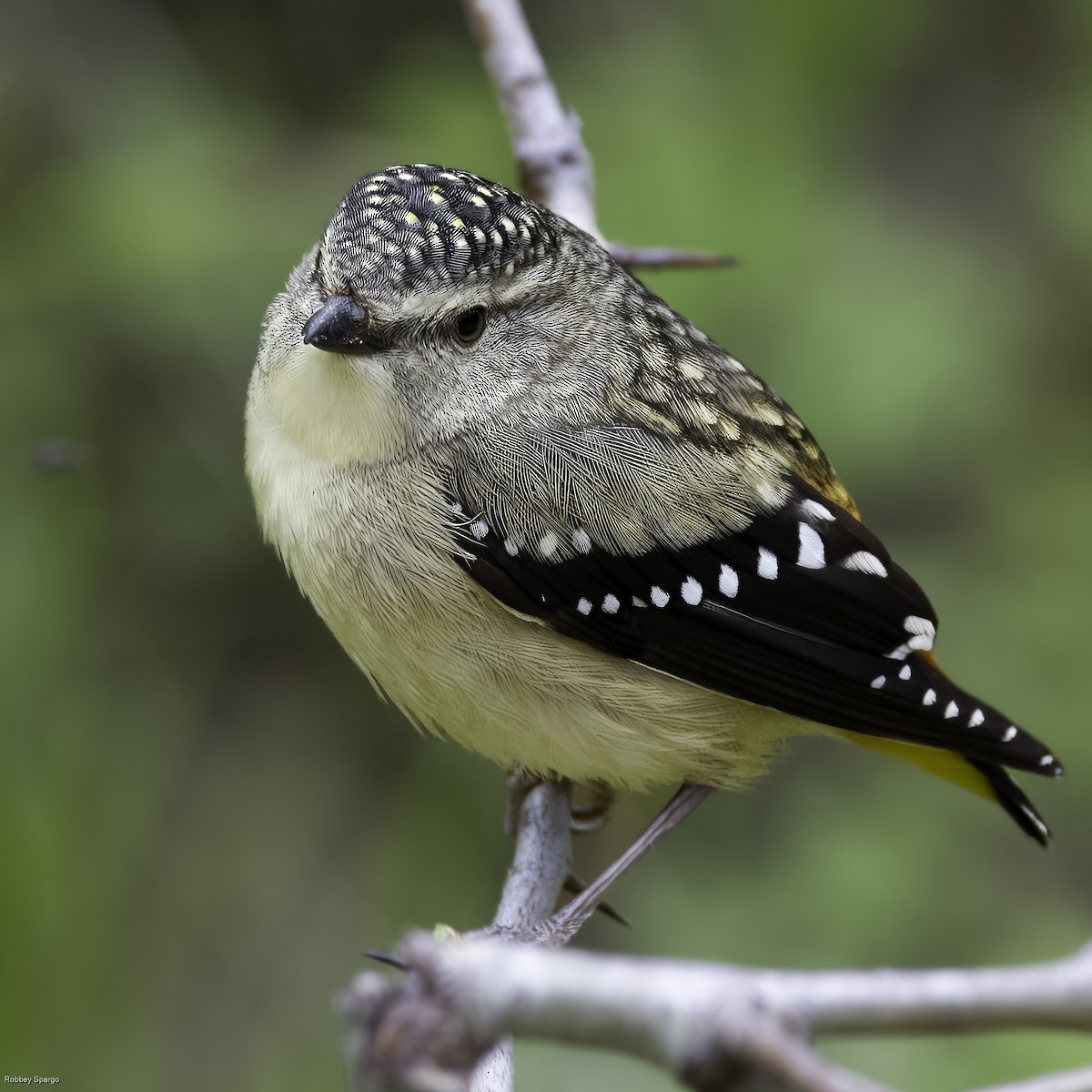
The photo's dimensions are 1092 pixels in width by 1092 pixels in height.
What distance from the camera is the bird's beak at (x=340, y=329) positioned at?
99.4 inches

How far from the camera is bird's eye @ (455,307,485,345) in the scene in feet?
9.18

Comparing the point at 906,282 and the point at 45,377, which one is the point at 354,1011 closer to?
the point at 45,377

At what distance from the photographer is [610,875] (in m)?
3.06

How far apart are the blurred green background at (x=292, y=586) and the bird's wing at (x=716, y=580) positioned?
137 cm

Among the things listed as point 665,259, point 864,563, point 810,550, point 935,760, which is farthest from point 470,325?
point 935,760

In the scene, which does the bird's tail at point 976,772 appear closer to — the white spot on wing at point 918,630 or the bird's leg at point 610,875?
the white spot on wing at point 918,630

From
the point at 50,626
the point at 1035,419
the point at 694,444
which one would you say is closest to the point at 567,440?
the point at 694,444

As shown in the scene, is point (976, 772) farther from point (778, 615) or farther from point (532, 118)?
point (532, 118)

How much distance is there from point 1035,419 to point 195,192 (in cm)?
324

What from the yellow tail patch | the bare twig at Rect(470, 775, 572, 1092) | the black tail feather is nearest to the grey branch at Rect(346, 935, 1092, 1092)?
the bare twig at Rect(470, 775, 572, 1092)

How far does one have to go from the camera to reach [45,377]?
4.22 metres

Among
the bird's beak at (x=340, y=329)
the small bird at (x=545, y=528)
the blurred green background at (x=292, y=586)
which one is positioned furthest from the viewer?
the blurred green background at (x=292, y=586)

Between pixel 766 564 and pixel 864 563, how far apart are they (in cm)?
26

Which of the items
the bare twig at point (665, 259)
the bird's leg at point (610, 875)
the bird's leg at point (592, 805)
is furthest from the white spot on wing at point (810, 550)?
the bird's leg at point (592, 805)
